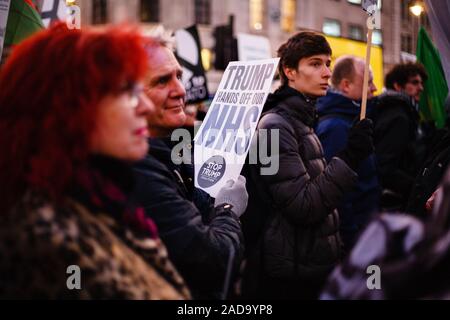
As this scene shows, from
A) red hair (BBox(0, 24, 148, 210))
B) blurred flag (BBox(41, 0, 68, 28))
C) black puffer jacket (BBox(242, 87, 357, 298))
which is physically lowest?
black puffer jacket (BBox(242, 87, 357, 298))

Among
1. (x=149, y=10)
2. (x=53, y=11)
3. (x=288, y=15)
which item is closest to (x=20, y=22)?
(x=53, y=11)

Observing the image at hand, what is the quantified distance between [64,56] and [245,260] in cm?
211

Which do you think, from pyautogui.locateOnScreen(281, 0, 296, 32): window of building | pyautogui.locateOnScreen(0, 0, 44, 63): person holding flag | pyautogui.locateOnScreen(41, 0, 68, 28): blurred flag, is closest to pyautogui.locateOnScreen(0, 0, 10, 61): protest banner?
pyautogui.locateOnScreen(0, 0, 44, 63): person holding flag

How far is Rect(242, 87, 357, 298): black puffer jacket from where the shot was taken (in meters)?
3.01

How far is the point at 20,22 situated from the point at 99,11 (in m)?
29.8

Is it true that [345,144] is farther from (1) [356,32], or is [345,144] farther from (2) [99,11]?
(1) [356,32]

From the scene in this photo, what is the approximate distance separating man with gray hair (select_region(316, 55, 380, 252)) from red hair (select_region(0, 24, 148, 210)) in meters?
2.62

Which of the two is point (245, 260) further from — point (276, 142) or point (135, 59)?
point (135, 59)

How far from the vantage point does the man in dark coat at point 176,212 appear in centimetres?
199

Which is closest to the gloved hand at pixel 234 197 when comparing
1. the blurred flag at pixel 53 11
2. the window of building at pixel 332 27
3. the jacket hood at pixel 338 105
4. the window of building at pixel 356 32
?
the jacket hood at pixel 338 105

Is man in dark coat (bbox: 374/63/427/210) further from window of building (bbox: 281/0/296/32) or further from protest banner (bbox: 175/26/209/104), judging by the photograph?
window of building (bbox: 281/0/296/32)

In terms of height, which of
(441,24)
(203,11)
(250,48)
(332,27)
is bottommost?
(441,24)

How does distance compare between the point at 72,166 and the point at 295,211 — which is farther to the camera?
the point at 295,211

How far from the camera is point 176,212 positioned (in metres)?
2.01
